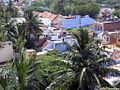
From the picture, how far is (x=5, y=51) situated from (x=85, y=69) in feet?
32.4

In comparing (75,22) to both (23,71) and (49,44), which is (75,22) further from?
(23,71)

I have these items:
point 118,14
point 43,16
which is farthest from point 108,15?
point 43,16

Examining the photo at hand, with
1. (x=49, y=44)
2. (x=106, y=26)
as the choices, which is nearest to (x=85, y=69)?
(x=49, y=44)

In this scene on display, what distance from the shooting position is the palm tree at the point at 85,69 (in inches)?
618

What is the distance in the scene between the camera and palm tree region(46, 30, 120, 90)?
618 inches

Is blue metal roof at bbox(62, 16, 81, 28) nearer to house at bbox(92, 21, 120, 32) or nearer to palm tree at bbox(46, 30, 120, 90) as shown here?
house at bbox(92, 21, 120, 32)

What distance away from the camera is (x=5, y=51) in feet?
79.5

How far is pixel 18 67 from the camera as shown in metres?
14.5

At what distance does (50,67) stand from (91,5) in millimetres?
57382

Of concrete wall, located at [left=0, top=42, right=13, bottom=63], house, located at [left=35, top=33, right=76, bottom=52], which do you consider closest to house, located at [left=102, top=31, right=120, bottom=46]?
house, located at [left=35, top=33, right=76, bottom=52]

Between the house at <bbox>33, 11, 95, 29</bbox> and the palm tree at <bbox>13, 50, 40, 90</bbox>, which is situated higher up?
the palm tree at <bbox>13, 50, 40, 90</bbox>

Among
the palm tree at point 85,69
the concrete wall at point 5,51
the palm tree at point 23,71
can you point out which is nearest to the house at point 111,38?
the concrete wall at point 5,51

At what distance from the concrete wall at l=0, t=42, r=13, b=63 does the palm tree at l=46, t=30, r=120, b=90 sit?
8.59 meters

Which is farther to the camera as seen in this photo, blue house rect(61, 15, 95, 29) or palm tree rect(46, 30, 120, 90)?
blue house rect(61, 15, 95, 29)
